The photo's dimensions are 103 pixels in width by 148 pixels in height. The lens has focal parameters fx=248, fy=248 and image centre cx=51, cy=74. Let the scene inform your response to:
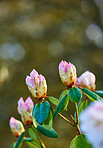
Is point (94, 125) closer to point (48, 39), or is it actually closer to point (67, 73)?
point (67, 73)

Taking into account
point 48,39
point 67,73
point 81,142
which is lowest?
point 81,142

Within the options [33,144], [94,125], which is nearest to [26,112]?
[33,144]

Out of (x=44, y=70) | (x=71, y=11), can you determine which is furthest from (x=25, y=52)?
(x=71, y=11)

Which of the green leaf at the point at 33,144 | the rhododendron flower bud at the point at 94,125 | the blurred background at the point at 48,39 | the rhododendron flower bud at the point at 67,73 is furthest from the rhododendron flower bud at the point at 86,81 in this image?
the blurred background at the point at 48,39

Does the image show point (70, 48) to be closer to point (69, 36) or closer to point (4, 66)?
point (69, 36)

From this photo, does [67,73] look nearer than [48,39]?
Yes

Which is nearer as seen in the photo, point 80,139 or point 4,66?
point 80,139

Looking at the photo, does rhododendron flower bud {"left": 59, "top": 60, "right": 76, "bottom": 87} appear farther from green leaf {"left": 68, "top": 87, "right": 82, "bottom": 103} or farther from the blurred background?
the blurred background
